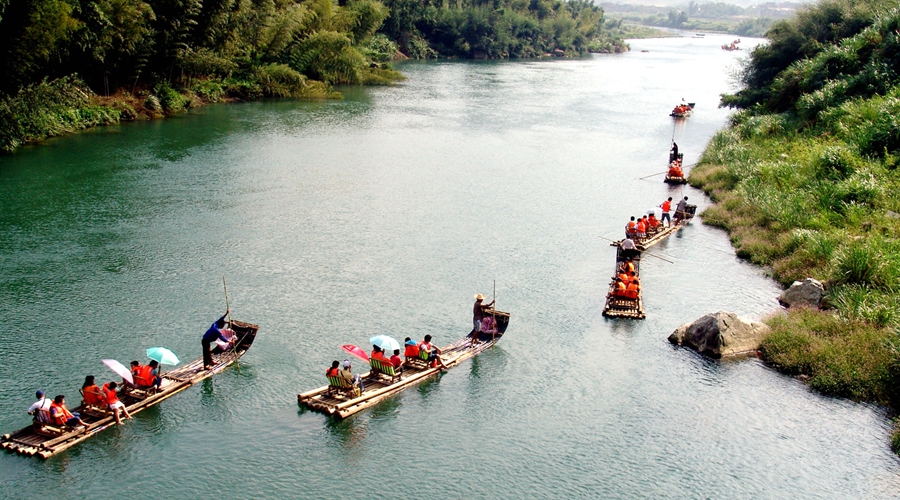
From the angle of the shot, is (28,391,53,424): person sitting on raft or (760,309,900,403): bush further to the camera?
(760,309,900,403): bush

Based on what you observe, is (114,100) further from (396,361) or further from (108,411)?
(396,361)

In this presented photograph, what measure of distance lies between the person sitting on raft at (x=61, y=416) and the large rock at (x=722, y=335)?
16156 millimetres

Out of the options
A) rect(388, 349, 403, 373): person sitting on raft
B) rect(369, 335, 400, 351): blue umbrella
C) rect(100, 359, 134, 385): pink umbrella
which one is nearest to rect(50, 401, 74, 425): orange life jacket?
rect(100, 359, 134, 385): pink umbrella

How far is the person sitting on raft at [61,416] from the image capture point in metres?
16.3

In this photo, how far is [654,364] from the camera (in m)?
21.5

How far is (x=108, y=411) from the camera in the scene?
17.2 metres

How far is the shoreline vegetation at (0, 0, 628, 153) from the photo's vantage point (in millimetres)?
39781

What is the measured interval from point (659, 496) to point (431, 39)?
10692cm

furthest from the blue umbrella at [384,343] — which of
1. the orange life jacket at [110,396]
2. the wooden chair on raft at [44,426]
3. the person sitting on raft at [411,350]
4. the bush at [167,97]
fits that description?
the bush at [167,97]

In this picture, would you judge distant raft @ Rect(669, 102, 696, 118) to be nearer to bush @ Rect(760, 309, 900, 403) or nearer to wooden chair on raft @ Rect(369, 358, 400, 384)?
bush @ Rect(760, 309, 900, 403)

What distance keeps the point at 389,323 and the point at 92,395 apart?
8.80 metres

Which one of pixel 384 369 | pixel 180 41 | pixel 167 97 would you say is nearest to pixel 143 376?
pixel 384 369

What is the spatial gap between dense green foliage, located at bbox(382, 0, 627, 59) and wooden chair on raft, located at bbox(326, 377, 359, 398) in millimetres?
93286

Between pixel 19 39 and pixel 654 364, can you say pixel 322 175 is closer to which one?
pixel 19 39
